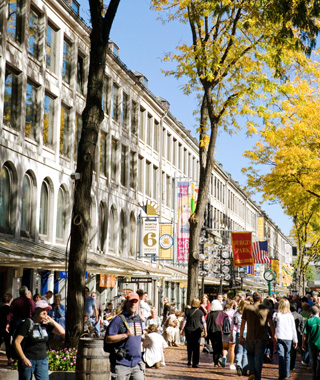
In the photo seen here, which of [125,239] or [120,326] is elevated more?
[125,239]

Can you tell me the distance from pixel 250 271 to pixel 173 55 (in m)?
44.4

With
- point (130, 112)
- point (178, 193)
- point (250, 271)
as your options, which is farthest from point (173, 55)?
point (250, 271)

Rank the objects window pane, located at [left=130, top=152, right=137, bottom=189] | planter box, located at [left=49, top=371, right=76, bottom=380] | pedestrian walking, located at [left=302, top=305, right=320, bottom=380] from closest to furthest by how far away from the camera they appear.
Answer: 1. planter box, located at [left=49, top=371, right=76, bottom=380]
2. pedestrian walking, located at [left=302, top=305, right=320, bottom=380]
3. window pane, located at [left=130, top=152, right=137, bottom=189]

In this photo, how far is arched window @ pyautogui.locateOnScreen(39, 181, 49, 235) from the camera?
28.4 m

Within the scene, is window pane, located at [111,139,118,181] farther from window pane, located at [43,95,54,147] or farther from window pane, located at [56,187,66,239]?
window pane, located at [43,95,54,147]

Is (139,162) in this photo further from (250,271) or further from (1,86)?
(250,271)

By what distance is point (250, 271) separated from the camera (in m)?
65.6

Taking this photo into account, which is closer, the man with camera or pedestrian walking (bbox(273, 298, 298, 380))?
the man with camera

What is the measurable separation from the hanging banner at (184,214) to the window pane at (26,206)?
767 inches

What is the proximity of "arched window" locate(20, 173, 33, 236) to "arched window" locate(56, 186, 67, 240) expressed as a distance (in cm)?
322

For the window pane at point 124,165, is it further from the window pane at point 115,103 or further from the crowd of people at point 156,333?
the crowd of people at point 156,333

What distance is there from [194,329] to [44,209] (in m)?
12.1

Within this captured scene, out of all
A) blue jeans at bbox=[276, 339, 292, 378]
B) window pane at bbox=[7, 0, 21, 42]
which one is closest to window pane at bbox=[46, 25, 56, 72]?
window pane at bbox=[7, 0, 21, 42]

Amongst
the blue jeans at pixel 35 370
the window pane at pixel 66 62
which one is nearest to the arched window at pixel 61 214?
the window pane at pixel 66 62
